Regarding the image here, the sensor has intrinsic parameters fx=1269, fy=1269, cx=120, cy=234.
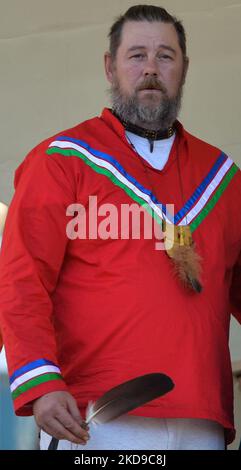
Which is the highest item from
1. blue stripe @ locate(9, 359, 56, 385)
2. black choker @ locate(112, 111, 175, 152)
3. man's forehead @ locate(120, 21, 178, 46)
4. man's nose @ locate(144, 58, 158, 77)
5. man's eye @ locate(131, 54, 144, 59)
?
man's forehead @ locate(120, 21, 178, 46)

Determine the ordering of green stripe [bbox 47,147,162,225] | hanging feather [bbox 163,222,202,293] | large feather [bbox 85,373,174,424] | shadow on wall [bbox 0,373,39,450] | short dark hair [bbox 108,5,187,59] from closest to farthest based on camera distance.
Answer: large feather [bbox 85,373,174,424] → hanging feather [bbox 163,222,202,293] → green stripe [bbox 47,147,162,225] → short dark hair [bbox 108,5,187,59] → shadow on wall [bbox 0,373,39,450]

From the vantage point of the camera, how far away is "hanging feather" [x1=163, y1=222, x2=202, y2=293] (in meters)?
3.07

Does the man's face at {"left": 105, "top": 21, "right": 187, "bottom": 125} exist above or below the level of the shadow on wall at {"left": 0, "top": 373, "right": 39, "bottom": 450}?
above

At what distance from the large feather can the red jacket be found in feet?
0.36

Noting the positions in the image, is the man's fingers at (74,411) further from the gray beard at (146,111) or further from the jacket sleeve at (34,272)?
the gray beard at (146,111)

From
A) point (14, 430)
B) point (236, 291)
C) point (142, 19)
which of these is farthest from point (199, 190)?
point (14, 430)

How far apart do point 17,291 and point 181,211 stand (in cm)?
51

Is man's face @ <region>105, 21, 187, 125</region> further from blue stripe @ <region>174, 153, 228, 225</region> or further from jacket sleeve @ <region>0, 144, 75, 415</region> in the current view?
jacket sleeve @ <region>0, 144, 75, 415</region>

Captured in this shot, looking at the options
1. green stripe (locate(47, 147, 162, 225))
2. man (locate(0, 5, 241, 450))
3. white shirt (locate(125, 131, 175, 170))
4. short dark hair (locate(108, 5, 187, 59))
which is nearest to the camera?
man (locate(0, 5, 241, 450))

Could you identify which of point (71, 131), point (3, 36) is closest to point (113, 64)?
point (71, 131)

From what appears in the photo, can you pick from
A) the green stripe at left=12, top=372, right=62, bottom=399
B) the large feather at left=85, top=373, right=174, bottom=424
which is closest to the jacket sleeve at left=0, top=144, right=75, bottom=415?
the green stripe at left=12, top=372, right=62, bottom=399

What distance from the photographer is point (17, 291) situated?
298 centimetres

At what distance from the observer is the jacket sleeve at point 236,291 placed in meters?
3.35

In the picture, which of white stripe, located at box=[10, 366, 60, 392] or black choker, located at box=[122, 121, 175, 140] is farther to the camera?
black choker, located at box=[122, 121, 175, 140]
